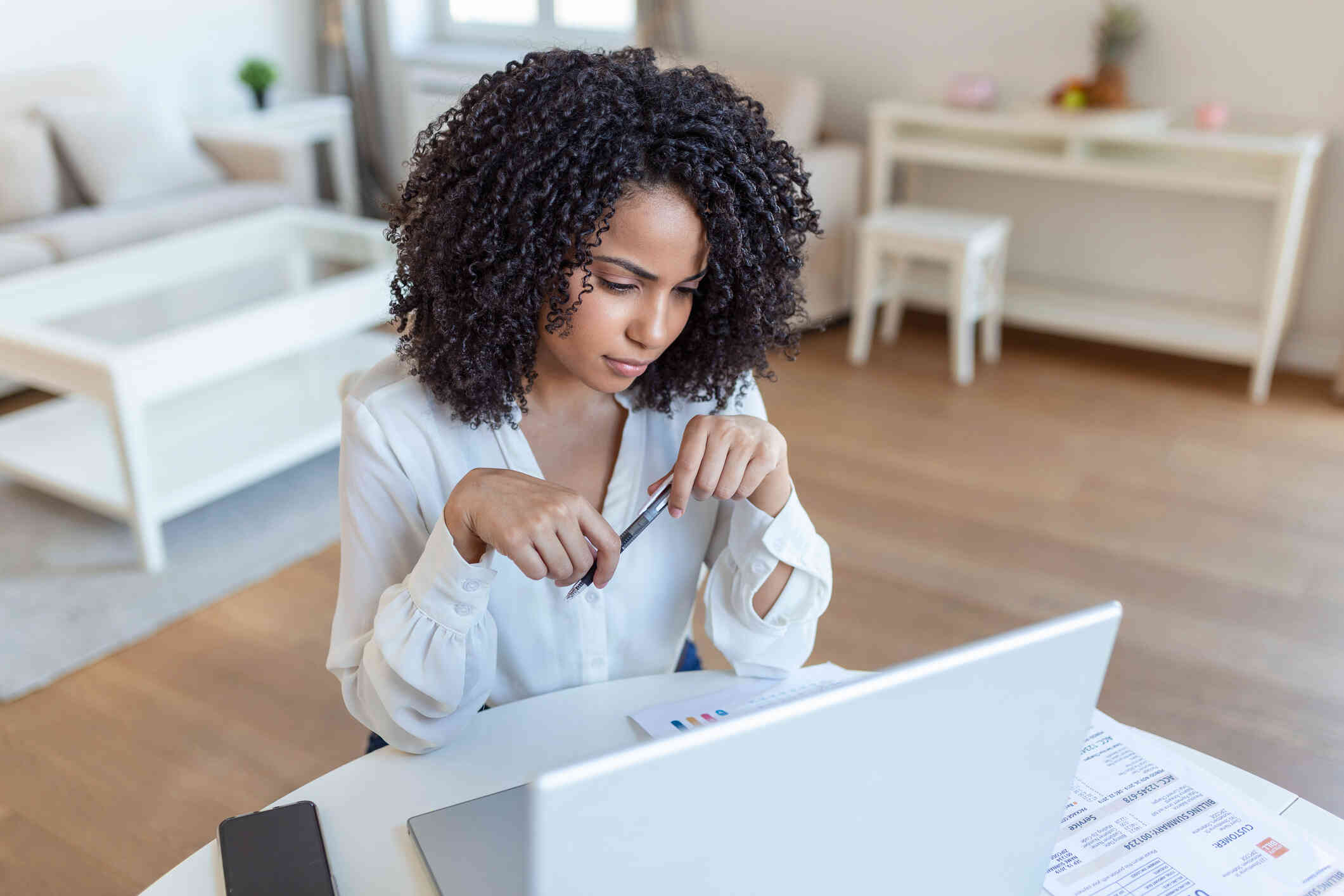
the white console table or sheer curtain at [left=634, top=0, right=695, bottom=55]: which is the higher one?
sheer curtain at [left=634, top=0, right=695, bottom=55]

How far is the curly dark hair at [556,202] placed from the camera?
32.0 inches

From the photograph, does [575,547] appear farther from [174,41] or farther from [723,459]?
[174,41]

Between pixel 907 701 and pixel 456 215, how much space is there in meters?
0.54

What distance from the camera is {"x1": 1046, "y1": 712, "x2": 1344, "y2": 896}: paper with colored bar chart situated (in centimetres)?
69

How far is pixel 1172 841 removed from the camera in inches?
28.5

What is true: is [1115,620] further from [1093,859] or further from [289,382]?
[289,382]

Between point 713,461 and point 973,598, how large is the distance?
1.47 metres

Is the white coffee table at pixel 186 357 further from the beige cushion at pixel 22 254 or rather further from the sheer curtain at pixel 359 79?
the sheer curtain at pixel 359 79

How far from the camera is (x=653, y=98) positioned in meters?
0.84

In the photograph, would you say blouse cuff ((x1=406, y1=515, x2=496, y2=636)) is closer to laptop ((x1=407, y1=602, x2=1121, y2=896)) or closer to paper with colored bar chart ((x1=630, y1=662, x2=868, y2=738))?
paper with colored bar chart ((x1=630, y1=662, x2=868, y2=738))

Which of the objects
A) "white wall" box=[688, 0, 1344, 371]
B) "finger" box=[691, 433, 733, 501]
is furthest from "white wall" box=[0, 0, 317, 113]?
"finger" box=[691, 433, 733, 501]

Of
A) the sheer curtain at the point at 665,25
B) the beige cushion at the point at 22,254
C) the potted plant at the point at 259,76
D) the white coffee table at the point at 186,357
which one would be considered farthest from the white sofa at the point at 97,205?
the sheer curtain at the point at 665,25

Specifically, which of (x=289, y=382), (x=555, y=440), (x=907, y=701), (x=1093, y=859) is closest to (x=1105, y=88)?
(x=289, y=382)

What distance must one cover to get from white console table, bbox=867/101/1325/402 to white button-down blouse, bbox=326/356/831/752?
2395 mm
